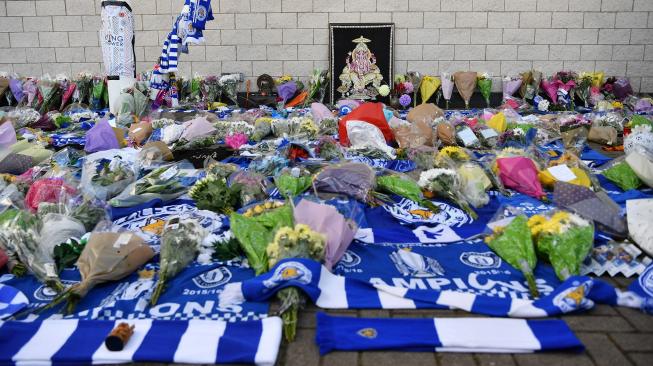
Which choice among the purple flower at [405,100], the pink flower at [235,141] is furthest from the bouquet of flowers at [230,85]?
the pink flower at [235,141]

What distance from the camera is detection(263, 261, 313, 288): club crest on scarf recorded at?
2.48 metres

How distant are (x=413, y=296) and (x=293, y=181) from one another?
176 centimetres

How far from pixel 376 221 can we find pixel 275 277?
1.30 metres

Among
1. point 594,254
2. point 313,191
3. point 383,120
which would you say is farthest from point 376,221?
point 383,120

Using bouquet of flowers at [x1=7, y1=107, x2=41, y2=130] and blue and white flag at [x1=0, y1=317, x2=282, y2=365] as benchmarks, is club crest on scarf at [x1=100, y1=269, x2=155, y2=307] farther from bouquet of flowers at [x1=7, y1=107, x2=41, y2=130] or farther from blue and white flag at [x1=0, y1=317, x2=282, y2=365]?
bouquet of flowers at [x1=7, y1=107, x2=41, y2=130]

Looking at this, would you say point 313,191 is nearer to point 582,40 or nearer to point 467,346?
point 467,346

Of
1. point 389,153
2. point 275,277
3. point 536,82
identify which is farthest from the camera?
point 536,82

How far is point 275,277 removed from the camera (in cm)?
251

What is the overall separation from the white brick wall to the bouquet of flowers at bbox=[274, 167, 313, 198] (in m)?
6.55

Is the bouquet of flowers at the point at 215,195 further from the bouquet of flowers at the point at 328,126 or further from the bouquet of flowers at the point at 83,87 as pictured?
the bouquet of flowers at the point at 83,87

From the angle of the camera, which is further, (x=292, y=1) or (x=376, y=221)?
(x=292, y=1)

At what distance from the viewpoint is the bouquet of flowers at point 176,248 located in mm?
2706

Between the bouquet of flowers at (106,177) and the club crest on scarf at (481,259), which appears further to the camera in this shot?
the bouquet of flowers at (106,177)

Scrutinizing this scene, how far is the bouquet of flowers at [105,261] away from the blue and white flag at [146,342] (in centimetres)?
20
